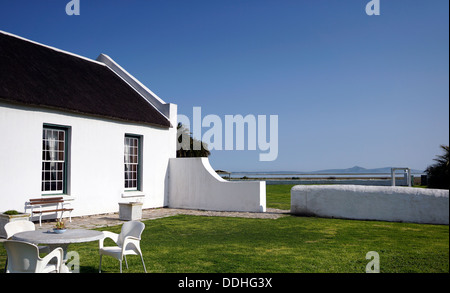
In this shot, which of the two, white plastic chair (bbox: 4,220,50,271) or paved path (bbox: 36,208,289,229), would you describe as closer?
white plastic chair (bbox: 4,220,50,271)

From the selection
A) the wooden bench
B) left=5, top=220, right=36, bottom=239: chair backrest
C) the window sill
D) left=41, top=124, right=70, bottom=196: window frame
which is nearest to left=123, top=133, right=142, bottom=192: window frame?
the window sill

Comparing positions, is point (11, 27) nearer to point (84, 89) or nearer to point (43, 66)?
point (43, 66)

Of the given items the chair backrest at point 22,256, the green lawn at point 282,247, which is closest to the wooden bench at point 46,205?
the green lawn at point 282,247

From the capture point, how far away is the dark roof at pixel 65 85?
1242 centimetres

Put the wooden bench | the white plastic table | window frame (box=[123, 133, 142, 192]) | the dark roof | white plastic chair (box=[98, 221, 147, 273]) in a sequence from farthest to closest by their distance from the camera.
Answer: window frame (box=[123, 133, 142, 192]) < the dark roof < the wooden bench < white plastic chair (box=[98, 221, 147, 273]) < the white plastic table

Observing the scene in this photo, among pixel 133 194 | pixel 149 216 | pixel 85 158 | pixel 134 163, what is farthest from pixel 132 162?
pixel 149 216

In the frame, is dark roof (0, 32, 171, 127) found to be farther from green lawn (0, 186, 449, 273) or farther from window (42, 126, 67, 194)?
green lawn (0, 186, 449, 273)

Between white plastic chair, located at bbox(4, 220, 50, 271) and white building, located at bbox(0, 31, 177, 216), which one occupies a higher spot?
white building, located at bbox(0, 31, 177, 216)

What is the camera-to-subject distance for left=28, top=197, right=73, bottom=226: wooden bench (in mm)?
12133

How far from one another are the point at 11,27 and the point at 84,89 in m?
3.71

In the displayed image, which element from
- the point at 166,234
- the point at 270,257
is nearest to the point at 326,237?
the point at 270,257

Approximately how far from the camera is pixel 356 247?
884 cm

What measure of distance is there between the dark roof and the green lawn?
4.99 m

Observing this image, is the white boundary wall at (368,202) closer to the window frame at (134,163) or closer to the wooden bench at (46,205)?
the window frame at (134,163)
